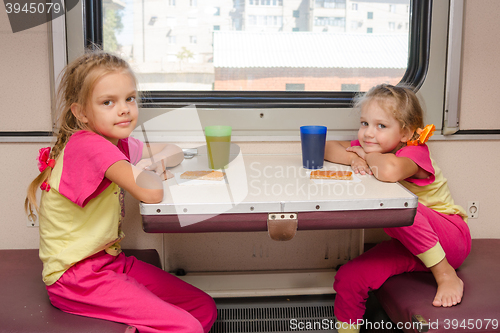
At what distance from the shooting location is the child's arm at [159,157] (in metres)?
1.29

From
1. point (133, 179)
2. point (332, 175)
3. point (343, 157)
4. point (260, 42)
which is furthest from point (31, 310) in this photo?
point (260, 42)

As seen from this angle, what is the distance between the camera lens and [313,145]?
1.34m

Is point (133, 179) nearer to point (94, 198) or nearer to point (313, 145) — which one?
point (94, 198)

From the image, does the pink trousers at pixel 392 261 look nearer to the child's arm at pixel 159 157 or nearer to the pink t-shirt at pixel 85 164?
the child's arm at pixel 159 157

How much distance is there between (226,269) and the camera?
186 cm

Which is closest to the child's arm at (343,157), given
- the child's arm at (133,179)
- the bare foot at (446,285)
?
the bare foot at (446,285)

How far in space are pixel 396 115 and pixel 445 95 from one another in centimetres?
47

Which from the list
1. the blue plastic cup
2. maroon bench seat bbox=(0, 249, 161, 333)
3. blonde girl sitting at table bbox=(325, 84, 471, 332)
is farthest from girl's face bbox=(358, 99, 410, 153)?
maroon bench seat bbox=(0, 249, 161, 333)

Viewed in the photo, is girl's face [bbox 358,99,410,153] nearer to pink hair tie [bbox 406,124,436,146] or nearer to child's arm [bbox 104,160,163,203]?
pink hair tie [bbox 406,124,436,146]

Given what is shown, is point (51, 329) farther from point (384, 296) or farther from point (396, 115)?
point (396, 115)

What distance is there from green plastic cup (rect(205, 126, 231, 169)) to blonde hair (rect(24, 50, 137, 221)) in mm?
288

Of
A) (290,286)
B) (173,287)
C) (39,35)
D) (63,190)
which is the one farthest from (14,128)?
(290,286)

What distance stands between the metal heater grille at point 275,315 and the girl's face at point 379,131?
72cm

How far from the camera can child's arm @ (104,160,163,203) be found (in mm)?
985
